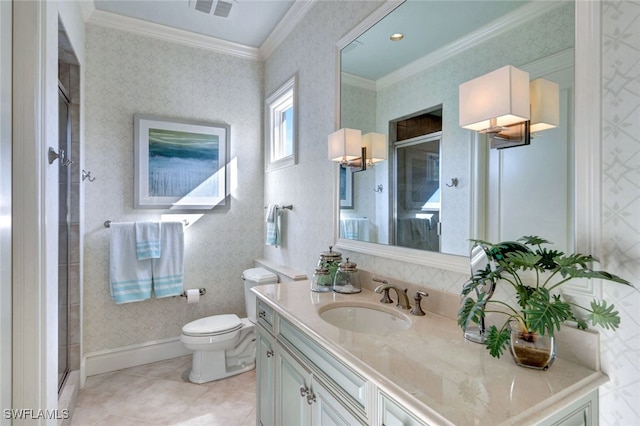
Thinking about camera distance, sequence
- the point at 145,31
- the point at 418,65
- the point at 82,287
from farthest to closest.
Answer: the point at 145,31
the point at 82,287
the point at 418,65

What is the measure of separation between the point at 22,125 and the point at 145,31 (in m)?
1.79

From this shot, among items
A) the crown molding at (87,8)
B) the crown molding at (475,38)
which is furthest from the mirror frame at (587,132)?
the crown molding at (87,8)

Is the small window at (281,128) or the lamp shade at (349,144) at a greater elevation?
the small window at (281,128)

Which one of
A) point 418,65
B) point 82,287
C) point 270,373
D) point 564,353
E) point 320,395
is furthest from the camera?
point 82,287

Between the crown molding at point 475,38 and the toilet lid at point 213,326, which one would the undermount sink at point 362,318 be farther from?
the toilet lid at point 213,326

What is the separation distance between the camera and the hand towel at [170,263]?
2.66 metres

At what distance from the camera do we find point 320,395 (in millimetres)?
1144

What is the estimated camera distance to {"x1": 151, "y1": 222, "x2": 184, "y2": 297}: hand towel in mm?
2662

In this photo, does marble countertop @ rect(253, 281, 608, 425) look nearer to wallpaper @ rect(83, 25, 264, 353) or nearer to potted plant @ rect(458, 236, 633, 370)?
potted plant @ rect(458, 236, 633, 370)

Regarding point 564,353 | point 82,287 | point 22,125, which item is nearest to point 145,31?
point 22,125

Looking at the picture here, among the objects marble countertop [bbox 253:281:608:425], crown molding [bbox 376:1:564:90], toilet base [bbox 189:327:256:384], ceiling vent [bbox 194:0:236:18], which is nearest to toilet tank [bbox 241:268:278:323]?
toilet base [bbox 189:327:256:384]

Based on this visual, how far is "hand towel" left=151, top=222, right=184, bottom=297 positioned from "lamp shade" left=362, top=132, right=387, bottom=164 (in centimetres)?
180

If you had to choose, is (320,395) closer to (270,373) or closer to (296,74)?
(270,373)

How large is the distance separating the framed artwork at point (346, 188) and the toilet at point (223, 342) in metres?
1.04
